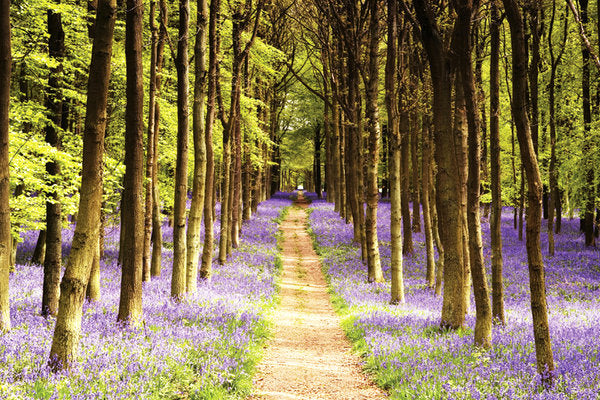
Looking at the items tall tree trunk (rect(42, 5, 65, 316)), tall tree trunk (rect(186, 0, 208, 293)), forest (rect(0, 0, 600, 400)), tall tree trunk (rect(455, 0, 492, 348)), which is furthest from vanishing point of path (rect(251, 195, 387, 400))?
tall tree trunk (rect(42, 5, 65, 316))

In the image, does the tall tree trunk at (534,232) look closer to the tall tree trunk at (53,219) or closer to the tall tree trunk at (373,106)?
the tall tree trunk at (373,106)

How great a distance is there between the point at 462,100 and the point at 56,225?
9793mm

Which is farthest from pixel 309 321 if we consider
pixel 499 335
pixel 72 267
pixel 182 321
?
pixel 72 267

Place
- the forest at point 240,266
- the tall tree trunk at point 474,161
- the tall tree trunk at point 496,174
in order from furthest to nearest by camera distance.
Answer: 1. the tall tree trunk at point 496,174
2. the tall tree trunk at point 474,161
3. the forest at point 240,266

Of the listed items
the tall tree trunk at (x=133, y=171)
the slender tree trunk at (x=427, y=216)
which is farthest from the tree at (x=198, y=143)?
the slender tree trunk at (x=427, y=216)

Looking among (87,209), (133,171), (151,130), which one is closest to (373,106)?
(151,130)

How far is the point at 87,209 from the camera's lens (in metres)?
5.52

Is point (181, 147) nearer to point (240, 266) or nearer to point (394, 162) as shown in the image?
point (394, 162)

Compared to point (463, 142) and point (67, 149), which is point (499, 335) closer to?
point (463, 142)

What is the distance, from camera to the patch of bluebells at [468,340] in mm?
5648

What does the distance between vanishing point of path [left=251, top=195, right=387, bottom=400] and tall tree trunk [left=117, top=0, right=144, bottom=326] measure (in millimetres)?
2789

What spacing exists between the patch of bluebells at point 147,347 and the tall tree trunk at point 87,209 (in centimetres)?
38

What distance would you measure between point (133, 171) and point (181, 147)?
3361 millimetres

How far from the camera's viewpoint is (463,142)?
10.3 metres
